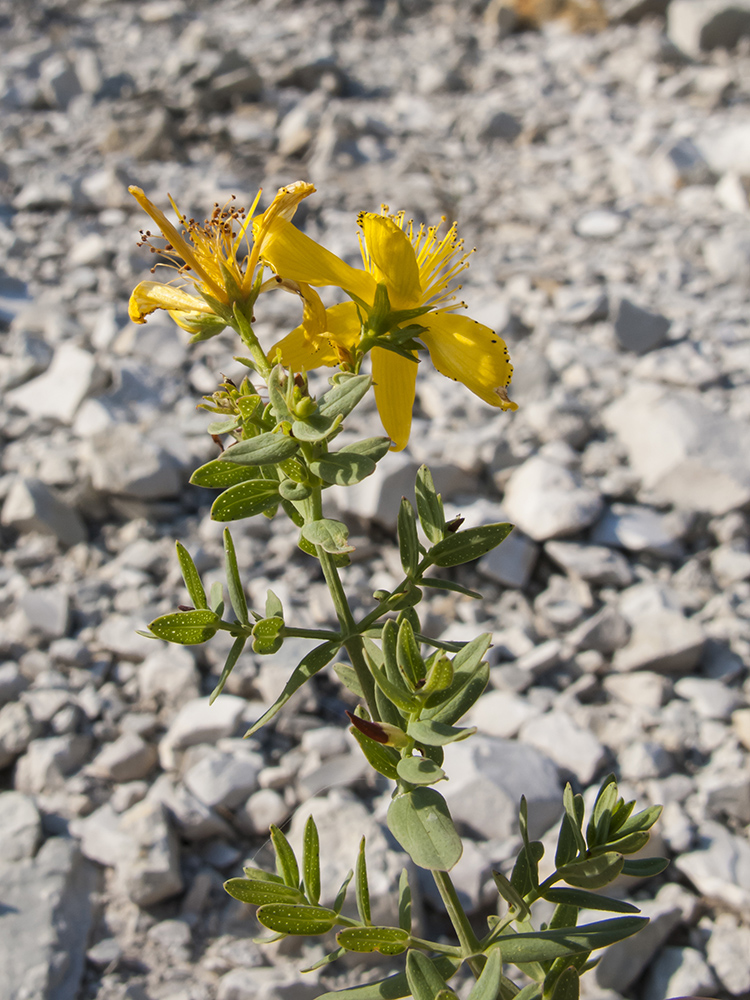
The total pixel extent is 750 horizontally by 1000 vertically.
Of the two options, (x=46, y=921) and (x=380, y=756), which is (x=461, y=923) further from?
(x=46, y=921)

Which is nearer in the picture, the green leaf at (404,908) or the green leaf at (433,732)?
the green leaf at (433,732)

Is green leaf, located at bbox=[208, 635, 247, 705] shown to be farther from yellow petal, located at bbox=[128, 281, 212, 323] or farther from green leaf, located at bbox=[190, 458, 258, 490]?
yellow petal, located at bbox=[128, 281, 212, 323]

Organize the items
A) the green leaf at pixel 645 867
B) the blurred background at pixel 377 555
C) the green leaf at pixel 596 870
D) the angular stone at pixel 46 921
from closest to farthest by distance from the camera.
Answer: the green leaf at pixel 596 870, the green leaf at pixel 645 867, the angular stone at pixel 46 921, the blurred background at pixel 377 555

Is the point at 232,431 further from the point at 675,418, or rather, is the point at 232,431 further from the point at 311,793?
the point at 675,418

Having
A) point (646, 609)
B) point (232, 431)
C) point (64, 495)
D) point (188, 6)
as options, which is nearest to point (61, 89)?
point (188, 6)

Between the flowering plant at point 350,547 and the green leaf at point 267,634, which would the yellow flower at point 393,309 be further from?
the green leaf at point 267,634

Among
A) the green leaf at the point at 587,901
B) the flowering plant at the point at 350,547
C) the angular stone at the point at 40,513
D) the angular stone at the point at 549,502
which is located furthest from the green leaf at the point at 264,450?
the angular stone at the point at 40,513
